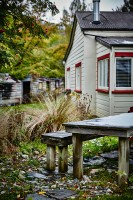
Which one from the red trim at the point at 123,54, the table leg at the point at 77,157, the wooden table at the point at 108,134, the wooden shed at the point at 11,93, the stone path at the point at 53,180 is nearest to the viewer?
the stone path at the point at 53,180

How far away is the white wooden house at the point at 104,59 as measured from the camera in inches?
476

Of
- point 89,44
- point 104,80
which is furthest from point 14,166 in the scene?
point 89,44

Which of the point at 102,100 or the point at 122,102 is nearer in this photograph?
the point at 122,102

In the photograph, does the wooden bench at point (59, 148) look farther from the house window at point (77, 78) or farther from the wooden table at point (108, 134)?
the house window at point (77, 78)

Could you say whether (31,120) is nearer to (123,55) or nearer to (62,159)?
(62,159)

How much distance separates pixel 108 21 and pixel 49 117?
848 cm

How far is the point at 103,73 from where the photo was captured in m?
13.6

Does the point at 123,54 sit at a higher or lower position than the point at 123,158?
higher

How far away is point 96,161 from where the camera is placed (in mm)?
6566

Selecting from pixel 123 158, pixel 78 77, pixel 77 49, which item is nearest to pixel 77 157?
pixel 123 158

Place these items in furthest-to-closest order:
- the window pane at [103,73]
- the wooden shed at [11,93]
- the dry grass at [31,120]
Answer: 1. the wooden shed at [11,93]
2. the window pane at [103,73]
3. the dry grass at [31,120]

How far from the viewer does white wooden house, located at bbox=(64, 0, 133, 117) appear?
12086mm

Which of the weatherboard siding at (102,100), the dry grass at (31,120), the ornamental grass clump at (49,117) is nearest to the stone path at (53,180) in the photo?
the dry grass at (31,120)

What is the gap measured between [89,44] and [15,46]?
951cm
